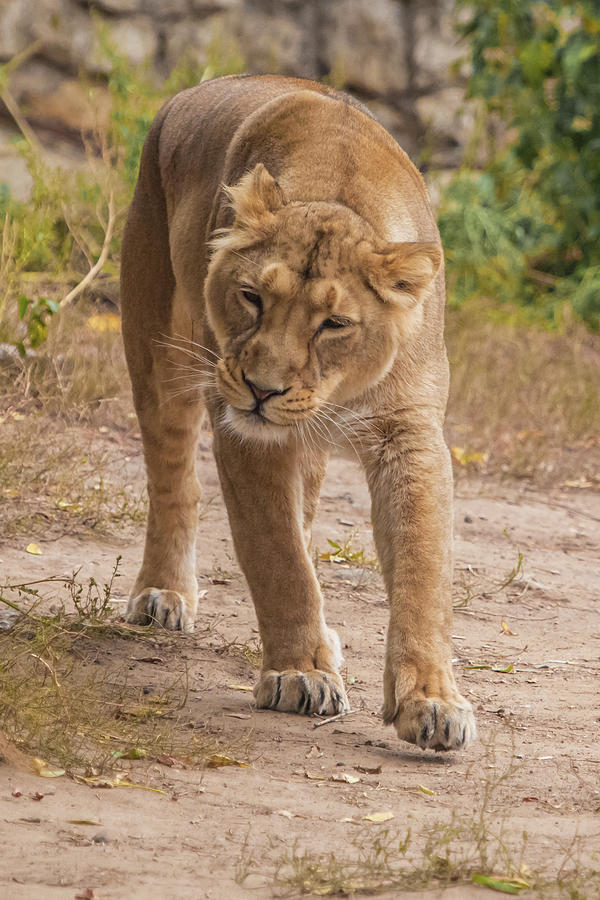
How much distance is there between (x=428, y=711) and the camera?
119 inches

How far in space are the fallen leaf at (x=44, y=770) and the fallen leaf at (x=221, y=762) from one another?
396 mm

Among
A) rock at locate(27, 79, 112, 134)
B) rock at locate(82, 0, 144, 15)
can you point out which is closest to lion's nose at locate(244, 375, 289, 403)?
rock at locate(27, 79, 112, 134)

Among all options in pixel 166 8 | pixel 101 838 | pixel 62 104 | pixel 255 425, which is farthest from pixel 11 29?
pixel 101 838

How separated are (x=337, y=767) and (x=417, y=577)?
0.54 meters

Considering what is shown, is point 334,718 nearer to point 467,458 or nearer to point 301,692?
point 301,692

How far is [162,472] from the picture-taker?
4449 millimetres

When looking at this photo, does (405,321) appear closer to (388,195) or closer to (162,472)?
(388,195)

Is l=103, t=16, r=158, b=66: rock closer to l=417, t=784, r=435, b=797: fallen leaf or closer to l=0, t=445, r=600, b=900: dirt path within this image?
l=0, t=445, r=600, b=900: dirt path

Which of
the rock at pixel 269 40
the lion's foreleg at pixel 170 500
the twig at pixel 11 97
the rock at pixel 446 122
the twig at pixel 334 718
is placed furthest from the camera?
the rock at pixel 446 122

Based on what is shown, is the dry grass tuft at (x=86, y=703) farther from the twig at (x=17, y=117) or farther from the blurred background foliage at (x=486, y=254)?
the twig at (x=17, y=117)

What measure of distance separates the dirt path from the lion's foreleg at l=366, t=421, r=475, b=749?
5.2 inches

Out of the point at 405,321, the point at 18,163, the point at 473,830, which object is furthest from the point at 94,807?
the point at 18,163

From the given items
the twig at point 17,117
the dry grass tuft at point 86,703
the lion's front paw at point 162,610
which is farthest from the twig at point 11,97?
the dry grass tuft at point 86,703

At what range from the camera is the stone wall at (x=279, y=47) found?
11.2 metres
